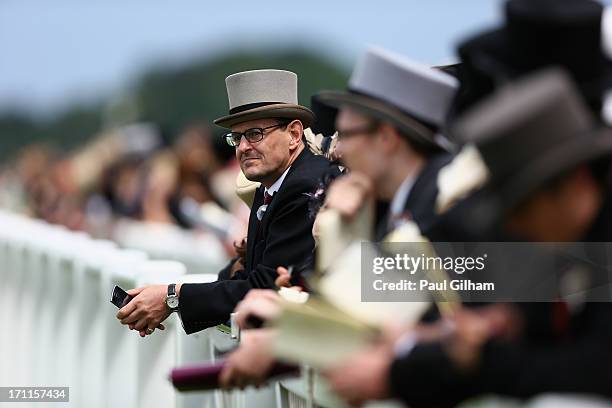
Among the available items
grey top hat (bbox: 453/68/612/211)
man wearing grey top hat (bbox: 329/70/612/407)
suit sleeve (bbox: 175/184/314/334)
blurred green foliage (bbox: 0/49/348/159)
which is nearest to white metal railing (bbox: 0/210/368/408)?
suit sleeve (bbox: 175/184/314/334)

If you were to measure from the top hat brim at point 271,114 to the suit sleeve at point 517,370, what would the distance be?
3217 mm

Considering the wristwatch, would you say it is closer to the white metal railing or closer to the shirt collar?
the white metal railing

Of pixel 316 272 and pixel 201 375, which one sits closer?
pixel 201 375

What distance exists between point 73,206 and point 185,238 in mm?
8752

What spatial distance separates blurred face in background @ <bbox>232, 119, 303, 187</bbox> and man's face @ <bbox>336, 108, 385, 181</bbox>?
2.02 m

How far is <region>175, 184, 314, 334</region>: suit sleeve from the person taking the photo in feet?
21.1

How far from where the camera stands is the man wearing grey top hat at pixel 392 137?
15.6 ft

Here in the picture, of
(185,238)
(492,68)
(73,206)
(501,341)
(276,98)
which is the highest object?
(73,206)

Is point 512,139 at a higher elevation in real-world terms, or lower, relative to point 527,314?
higher

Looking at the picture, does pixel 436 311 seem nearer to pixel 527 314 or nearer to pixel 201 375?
pixel 527 314

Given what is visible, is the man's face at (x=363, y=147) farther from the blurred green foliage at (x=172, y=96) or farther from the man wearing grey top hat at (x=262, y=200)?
the blurred green foliage at (x=172, y=96)

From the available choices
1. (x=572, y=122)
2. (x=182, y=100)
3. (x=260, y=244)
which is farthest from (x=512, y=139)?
(x=182, y=100)

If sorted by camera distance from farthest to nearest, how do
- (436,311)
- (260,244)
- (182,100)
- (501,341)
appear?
(182,100) < (260,244) < (436,311) < (501,341)

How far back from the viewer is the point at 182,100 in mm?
100562
